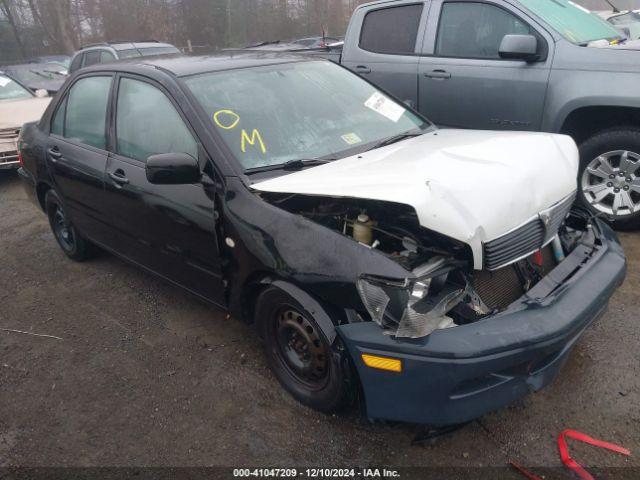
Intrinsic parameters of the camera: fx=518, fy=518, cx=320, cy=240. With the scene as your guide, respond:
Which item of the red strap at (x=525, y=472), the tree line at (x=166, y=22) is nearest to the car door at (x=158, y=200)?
the red strap at (x=525, y=472)

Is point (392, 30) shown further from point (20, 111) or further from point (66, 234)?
point (20, 111)

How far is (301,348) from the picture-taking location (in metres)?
2.60

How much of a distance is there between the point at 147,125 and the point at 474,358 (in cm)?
234

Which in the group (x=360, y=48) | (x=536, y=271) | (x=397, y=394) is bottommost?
(x=397, y=394)

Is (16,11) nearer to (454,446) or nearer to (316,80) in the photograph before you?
(316,80)

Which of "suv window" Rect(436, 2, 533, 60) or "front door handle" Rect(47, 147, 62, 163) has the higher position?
"suv window" Rect(436, 2, 533, 60)

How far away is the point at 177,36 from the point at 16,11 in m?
8.09

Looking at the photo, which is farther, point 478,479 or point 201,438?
point 201,438

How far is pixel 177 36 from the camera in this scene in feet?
86.9

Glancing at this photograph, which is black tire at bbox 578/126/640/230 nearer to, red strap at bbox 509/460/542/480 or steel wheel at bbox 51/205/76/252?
red strap at bbox 509/460/542/480

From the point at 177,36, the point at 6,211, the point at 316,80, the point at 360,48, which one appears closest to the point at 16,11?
the point at 177,36

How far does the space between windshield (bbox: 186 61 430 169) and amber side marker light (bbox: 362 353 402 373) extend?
3.89 ft

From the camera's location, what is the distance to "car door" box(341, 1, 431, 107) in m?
5.02

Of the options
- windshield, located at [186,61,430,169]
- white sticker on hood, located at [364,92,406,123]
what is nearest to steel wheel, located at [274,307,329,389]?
windshield, located at [186,61,430,169]
